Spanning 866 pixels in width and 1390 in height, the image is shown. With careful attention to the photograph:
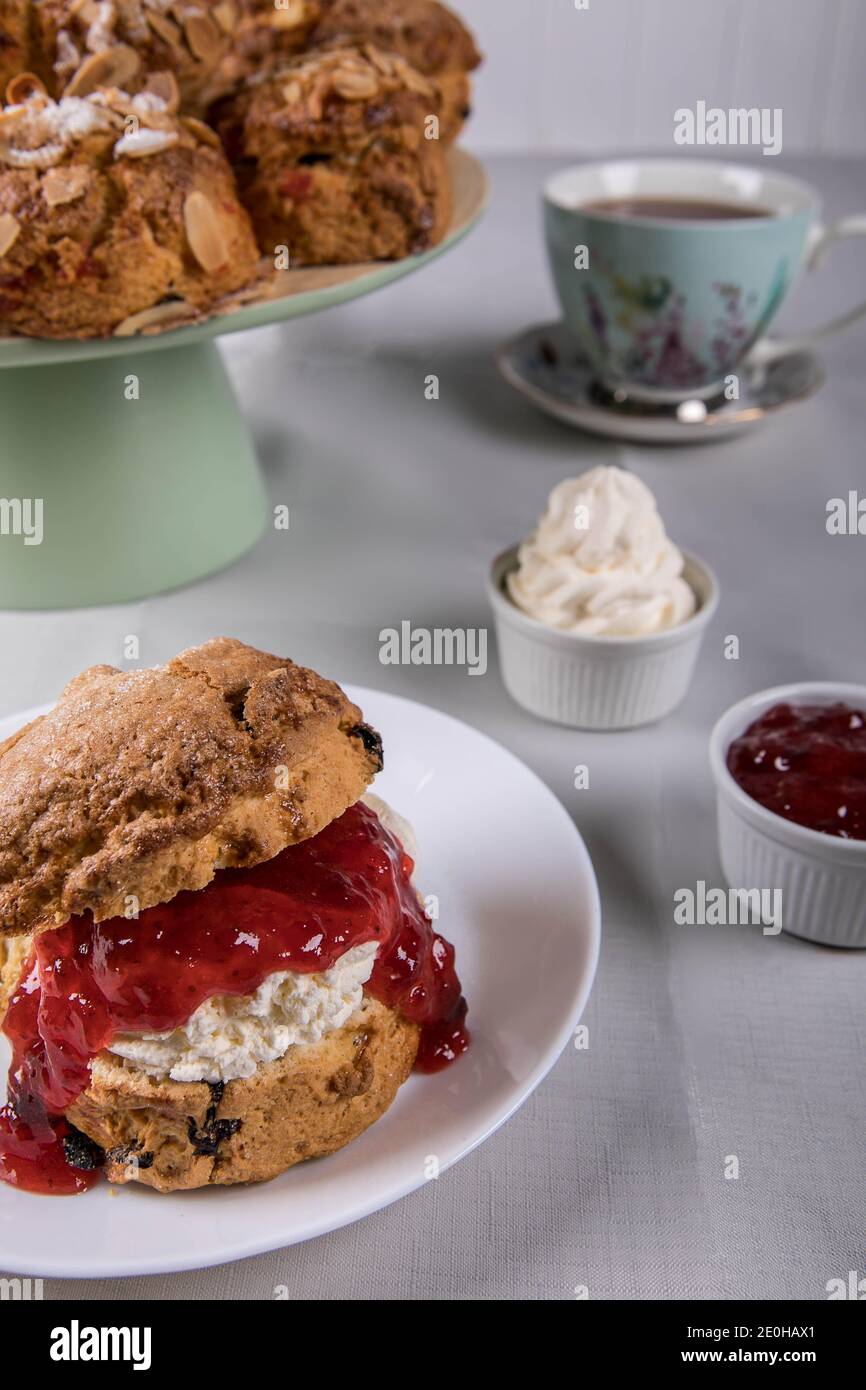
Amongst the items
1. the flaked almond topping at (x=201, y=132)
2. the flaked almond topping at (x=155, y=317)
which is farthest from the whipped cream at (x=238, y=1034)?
the flaked almond topping at (x=201, y=132)

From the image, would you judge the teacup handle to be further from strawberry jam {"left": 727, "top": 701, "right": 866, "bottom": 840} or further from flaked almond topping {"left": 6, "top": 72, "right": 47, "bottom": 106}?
flaked almond topping {"left": 6, "top": 72, "right": 47, "bottom": 106}

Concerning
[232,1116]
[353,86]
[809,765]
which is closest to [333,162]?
[353,86]

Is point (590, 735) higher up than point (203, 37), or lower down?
lower down

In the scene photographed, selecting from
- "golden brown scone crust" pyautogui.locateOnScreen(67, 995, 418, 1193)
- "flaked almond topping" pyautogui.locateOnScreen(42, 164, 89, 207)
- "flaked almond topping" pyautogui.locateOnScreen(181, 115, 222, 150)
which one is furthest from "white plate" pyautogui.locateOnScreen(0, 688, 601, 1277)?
"flaked almond topping" pyautogui.locateOnScreen(181, 115, 222, 150)

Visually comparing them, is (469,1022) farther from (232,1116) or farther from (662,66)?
(662,66)

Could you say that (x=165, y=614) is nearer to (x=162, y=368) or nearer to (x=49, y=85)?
(x=162, y=368)
